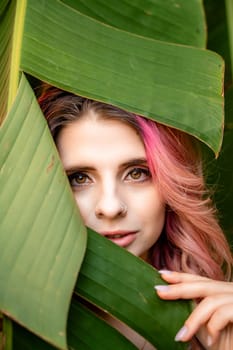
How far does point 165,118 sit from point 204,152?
484mm

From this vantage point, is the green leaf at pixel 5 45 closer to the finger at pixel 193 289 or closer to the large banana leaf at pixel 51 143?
the large banana leaf at pixel 51 143

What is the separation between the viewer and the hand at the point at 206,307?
2.98 feet

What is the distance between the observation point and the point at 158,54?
98 cm

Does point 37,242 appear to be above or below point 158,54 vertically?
below

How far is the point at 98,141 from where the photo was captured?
42.8 inches

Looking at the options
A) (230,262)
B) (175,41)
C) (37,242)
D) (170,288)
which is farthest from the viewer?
(230,262)

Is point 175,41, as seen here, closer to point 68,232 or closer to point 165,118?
point 165,118

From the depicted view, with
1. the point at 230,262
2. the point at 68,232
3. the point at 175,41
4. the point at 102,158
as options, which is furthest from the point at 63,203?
the point at 230,262

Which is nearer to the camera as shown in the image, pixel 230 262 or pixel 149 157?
pixel 149 157

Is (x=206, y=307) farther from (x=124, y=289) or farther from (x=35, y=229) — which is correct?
(x=35, y=229)

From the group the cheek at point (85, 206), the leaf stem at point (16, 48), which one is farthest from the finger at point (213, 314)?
the leaf stem at point (16, 48)

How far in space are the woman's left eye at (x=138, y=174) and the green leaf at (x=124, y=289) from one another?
232 mm

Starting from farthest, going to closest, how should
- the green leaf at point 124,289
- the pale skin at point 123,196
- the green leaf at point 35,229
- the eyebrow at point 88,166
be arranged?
the eyebrow at point 88,166 → the pale skin at point 123,196 → the green leaf at point 124,289 → the green leaf at point 35,229

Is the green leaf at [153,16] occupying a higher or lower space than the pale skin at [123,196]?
higher
